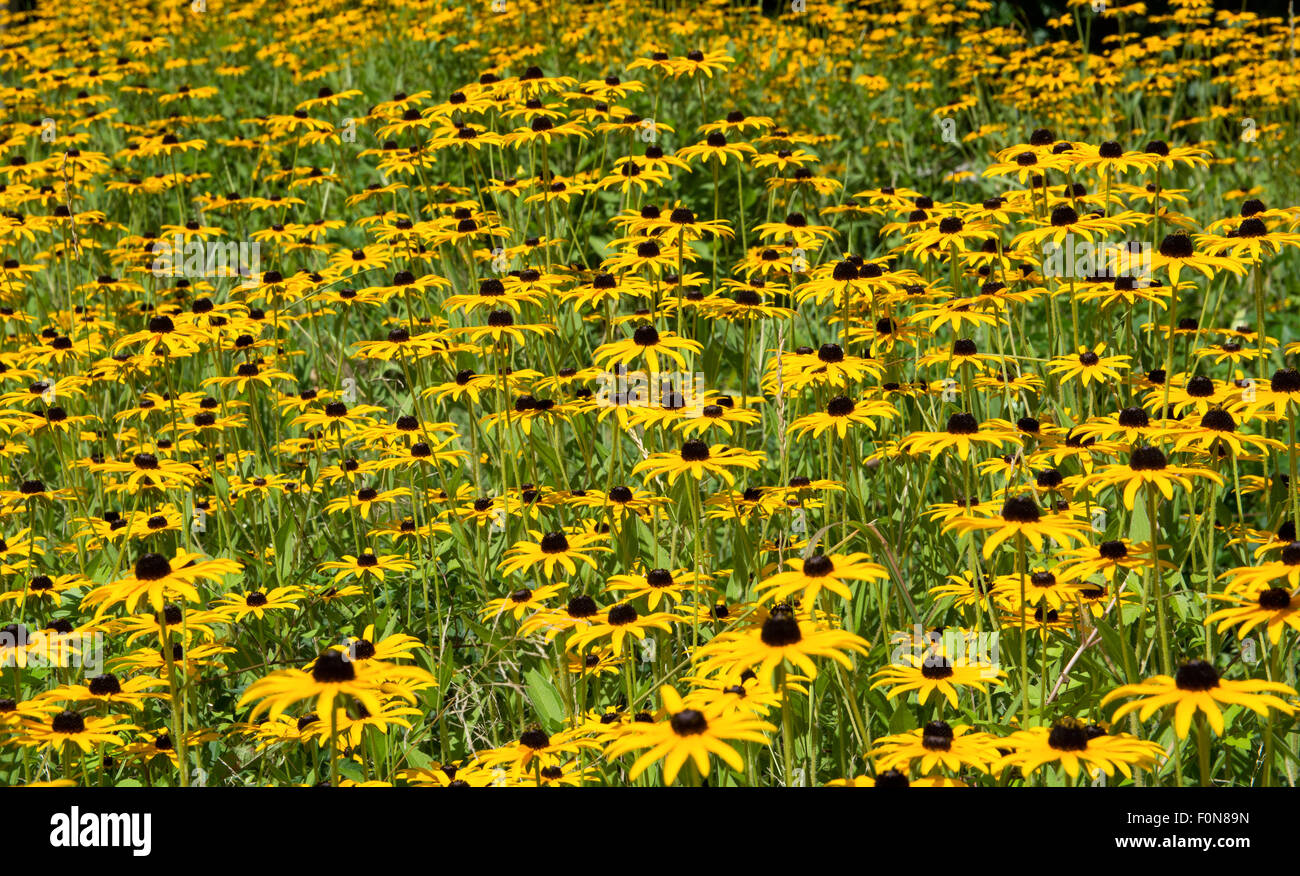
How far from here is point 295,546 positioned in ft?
15.1

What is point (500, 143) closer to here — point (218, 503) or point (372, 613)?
point (218, 503)

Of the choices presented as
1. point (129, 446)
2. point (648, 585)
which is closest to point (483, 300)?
point (648, 585)

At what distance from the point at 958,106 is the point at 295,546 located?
4.74m

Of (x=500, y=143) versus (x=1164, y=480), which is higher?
(x=500, y=143)

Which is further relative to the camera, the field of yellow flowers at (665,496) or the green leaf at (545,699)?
the green leaf at (545,699)

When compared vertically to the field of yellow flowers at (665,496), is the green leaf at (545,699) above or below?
below

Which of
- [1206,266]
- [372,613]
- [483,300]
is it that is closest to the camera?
[1206,266]

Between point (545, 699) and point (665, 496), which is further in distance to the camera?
point (665, 496)

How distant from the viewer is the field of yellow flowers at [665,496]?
8.92ft

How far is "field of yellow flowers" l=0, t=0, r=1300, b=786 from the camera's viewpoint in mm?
2719

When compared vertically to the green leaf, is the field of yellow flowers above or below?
above

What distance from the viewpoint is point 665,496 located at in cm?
369

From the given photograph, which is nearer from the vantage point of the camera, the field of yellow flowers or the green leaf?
the field of yellow flowers

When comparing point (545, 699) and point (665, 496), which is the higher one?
point (665, 496)
